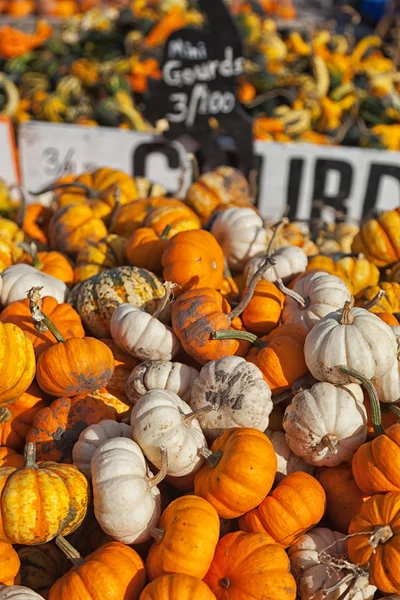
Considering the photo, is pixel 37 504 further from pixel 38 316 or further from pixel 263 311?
pixel 263 311

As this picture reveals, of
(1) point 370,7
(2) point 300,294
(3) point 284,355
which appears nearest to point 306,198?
(2) point 300,294

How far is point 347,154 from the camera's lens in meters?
4.48

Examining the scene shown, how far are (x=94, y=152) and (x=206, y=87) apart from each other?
116 centimetres

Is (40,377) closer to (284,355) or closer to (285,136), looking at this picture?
(284,355)

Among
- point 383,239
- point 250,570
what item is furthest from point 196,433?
point 383,239

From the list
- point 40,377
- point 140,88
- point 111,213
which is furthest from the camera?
point 140,88

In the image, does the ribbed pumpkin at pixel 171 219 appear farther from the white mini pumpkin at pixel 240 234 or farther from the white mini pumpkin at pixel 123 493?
the white mini pumpkin at pixel 123 493

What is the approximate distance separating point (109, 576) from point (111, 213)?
2.08 metres

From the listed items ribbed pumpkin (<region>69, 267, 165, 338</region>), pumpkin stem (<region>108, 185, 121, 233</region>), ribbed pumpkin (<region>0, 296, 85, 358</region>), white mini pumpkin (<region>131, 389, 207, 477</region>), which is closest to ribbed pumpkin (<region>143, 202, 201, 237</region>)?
pumpkin stem (<region>108, 185, 121, 233</region>)

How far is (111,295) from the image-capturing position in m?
2.41

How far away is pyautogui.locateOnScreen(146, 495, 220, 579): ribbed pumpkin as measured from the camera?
64.1 inches

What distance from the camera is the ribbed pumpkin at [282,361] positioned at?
2080mm

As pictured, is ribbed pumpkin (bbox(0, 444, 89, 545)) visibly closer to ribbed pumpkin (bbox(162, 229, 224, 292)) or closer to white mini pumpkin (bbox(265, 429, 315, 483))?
white mini pumpkin (bbox(265, 429, 315, 483))

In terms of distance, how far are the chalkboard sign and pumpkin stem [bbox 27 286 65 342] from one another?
2687 millimetres
